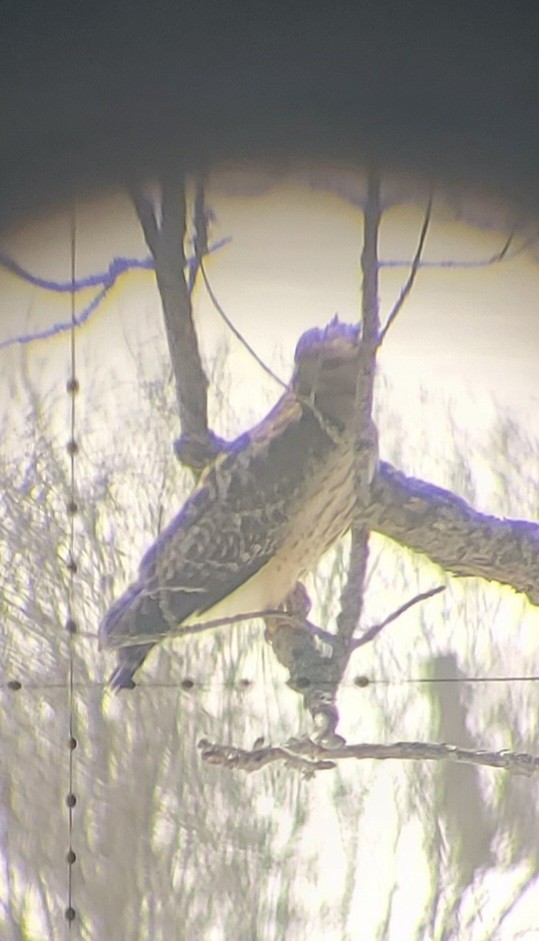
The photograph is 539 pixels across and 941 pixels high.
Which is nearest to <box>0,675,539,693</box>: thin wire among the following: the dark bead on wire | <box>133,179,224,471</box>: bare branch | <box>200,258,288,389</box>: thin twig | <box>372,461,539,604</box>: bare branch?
the dark bead on wire

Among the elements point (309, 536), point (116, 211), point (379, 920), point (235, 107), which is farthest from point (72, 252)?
point (379, 920)

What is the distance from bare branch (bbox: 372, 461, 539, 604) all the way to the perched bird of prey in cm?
5

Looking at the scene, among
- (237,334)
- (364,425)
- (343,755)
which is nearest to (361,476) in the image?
(364,425)

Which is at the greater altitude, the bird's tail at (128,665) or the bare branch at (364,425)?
the bare branch at (364,425)

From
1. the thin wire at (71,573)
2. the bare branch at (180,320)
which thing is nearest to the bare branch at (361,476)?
the bare branch at (180,320)

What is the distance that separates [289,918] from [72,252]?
1.16m

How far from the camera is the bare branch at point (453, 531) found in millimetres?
2156

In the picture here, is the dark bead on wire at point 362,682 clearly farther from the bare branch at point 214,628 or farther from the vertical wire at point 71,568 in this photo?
the vertical wire at point 71,568

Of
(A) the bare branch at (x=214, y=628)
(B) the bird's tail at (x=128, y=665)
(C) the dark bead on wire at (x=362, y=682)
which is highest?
(A) the bare branch at (x=214, y=628)

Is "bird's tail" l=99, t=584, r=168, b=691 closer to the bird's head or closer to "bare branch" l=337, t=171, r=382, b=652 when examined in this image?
"bare branch" l=337, t=171, r=382, b=652

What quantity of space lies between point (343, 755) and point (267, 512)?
1.36ft

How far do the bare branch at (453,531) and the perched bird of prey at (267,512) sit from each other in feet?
0.18

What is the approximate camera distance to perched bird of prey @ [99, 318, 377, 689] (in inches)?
85.7

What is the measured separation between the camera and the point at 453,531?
2166mm
